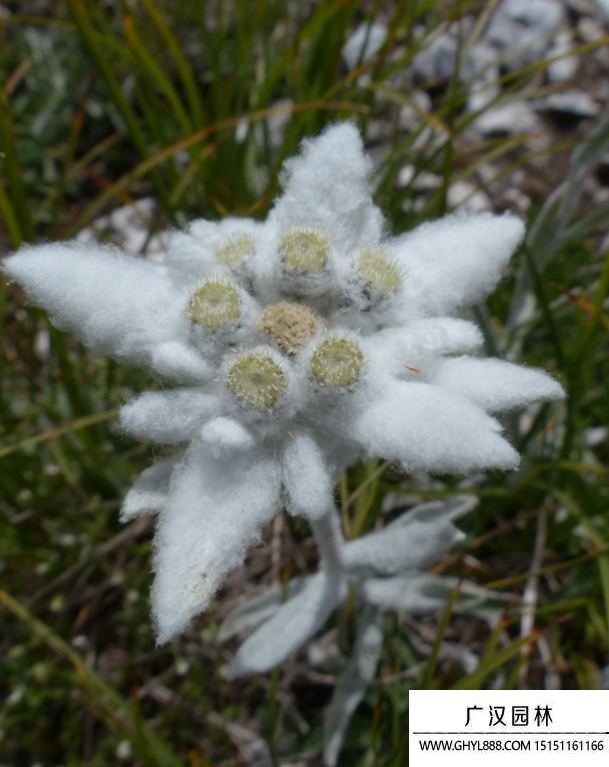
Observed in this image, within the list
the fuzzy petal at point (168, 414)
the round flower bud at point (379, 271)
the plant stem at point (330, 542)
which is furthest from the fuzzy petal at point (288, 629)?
the round flower bud at point (379, 271)

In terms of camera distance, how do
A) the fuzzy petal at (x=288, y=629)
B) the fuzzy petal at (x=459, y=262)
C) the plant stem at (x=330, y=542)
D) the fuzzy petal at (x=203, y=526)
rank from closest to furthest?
the fuzzy petal at (x=203, y=526) < the fuzzy petal at (x=459, y=262) < the plant stem at (x=330, y=542) < the fuzzy petal at (x=288, y=629)

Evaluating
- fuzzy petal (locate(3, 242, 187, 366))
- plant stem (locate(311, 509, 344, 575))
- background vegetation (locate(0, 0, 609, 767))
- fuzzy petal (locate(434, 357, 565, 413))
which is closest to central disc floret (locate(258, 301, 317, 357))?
fuzzy petal (locate(3, 242, 187, 366))

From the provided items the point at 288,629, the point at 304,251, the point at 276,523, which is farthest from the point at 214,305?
the point at 276,523

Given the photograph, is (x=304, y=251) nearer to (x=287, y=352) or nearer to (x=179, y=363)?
(x=287, y=352)

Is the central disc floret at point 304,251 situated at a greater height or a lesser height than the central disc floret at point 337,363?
greater

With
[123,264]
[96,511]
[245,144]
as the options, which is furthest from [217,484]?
[245,144]

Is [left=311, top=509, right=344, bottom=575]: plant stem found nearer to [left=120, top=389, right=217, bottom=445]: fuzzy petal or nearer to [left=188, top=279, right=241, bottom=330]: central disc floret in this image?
[left=120, top=389, right=217, bottom=445]: fuzzy petal

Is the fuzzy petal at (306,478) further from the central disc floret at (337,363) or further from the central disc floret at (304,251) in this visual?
the central disc floret at (304,251)
